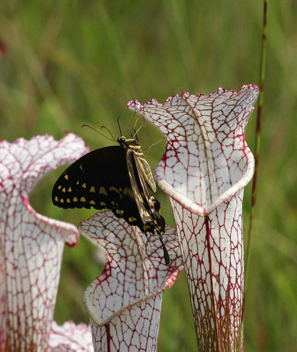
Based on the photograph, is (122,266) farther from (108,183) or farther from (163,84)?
(163,84)

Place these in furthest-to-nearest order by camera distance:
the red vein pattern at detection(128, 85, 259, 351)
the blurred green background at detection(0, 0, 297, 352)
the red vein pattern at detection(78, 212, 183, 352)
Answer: the blurred green background at detection(0, 0, 297, 352)
the red vein pattern at detection(78, 212, 183, 352)
the red vein pattern at detection(128, 85, 259, 351)

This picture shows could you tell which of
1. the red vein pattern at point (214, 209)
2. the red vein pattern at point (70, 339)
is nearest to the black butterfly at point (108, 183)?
the red vein pattern at point (214, 209)

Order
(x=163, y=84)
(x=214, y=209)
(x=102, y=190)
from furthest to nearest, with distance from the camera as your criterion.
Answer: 1. (x=163, y=84)
2. (x=102, y=190)
3. (x=214, y=209)

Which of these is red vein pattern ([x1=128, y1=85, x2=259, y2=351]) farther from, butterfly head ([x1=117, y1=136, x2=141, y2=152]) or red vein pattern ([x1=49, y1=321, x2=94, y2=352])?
red vein pattern ([x1=49, y1=321, x2=94, y2=352])

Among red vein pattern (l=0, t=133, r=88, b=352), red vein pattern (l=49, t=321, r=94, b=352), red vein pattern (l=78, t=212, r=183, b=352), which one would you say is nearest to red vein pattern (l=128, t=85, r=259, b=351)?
red vein pattern (l=78, t=212, r=183, b=352)

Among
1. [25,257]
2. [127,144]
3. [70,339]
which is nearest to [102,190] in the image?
[127,144]

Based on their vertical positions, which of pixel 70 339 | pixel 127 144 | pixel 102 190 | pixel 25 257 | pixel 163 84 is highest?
pixel 163 84
